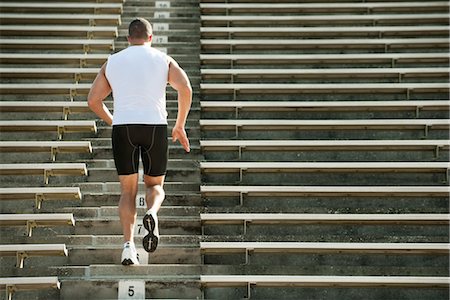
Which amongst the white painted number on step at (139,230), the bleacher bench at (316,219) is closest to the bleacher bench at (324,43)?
the bleacher bench at (316,219)

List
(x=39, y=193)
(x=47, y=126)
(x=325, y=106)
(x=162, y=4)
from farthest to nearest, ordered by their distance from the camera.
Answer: (x=162, y=4)
(x=325, y=106)
(x=47, y=126)
(x=39, y=193)

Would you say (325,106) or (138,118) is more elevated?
(325,106)

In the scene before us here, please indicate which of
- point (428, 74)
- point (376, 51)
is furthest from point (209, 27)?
point (428, 74)

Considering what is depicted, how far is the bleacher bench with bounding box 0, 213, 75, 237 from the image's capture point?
5.19m

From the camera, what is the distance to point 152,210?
4.45 meters

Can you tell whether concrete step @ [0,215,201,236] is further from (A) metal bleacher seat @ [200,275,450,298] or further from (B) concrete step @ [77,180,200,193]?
(A) metal bleacher seat @ [200,275,450,298]

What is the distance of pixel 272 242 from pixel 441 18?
3996 mm

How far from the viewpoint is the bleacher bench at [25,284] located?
4582 millimetres

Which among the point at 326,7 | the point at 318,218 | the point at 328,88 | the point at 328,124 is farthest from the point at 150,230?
the point at 326,7

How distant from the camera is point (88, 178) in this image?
231 inches

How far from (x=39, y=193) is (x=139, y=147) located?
1.14 meters

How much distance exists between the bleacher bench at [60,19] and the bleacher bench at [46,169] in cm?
264

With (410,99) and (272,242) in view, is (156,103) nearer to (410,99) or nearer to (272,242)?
(272,242)

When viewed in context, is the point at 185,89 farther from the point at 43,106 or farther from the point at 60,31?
the point at 60,31
